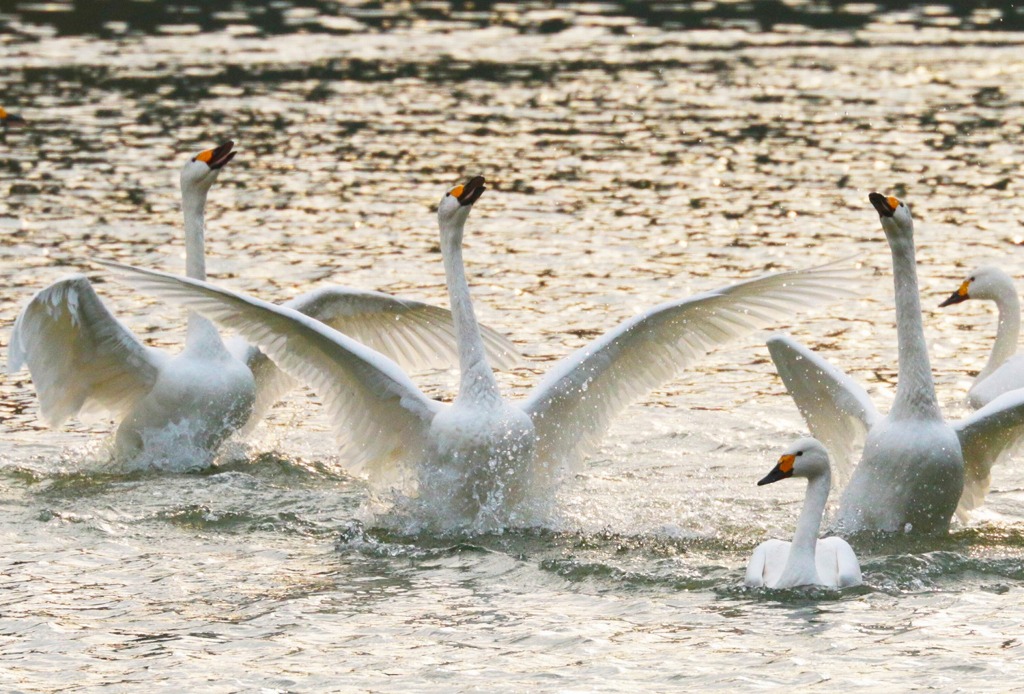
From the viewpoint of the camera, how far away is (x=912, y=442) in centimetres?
1014

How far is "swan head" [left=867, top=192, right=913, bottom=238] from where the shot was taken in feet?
33.6

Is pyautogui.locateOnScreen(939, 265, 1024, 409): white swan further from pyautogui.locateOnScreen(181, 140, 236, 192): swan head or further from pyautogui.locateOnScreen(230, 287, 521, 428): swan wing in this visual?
pyautogui.locateOnScreen(181, 140, 236, 192): swan head

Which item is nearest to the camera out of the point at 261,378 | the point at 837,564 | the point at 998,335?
the point at 837,564

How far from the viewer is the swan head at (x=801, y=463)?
984cm

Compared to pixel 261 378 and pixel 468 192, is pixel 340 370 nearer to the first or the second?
pixel 468 192

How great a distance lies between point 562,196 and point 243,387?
8876 millimetres

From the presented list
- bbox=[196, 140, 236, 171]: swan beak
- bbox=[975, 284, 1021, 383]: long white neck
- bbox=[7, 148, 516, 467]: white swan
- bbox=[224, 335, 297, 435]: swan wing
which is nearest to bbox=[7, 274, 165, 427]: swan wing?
bbox=[7, 148, 516, 467]: white swan

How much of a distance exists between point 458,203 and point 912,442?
2880mm

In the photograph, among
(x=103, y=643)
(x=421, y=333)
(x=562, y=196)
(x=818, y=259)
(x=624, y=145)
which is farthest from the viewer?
(x=624, y=145)

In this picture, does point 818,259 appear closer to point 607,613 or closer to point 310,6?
point 607,613

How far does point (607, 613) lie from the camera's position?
925 cm

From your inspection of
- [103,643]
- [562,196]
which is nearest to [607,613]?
[103,643]

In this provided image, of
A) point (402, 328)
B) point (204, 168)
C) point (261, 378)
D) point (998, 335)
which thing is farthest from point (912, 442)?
point (204, 168)

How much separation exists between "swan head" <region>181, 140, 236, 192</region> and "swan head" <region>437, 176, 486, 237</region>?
2.48 metres
